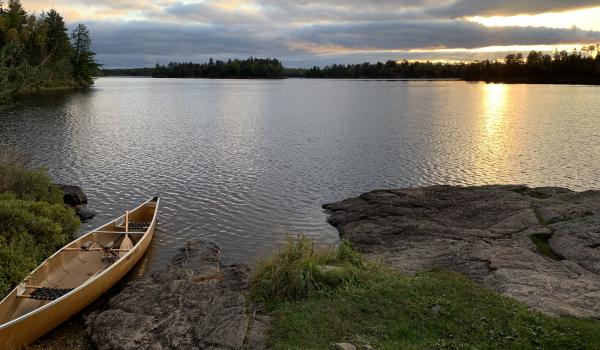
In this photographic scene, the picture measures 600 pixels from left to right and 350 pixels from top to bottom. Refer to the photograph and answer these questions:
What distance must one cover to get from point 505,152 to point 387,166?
39.2 ft

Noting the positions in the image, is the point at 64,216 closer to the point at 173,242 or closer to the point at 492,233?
the point at 173,242

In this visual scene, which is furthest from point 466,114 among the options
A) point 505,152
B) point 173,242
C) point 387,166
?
point 173,242

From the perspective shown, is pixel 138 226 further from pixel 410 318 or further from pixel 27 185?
pixel 410 318

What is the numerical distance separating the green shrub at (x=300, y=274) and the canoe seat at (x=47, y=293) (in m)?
5.16

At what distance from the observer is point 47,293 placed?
13.0 metres

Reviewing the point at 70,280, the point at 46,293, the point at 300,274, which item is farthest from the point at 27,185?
the point at 300,274

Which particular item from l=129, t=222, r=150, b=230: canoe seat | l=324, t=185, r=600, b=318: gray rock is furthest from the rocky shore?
l=324, t=185, r=600, b=318: gray rock

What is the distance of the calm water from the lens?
23.2 metres

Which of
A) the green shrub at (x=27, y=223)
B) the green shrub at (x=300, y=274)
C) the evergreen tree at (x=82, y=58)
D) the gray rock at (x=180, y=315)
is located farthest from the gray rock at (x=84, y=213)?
the evergreen tree at (x=82, y=58)

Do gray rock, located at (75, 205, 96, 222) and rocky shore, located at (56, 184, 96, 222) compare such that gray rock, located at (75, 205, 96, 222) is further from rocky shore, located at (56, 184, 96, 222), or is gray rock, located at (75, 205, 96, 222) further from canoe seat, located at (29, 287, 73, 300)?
canoe seat, located at (29, 287, 73, 300)

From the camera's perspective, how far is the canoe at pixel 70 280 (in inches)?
456

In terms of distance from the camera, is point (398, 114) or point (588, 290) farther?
A: point (398, 114)

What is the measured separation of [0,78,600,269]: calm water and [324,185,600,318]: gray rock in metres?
2.60

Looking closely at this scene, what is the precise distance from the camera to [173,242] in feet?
65.4
